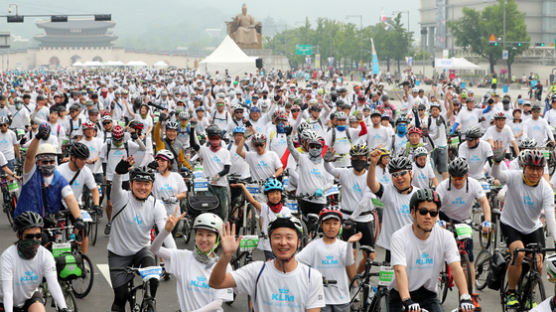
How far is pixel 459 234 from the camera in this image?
819 centimetres

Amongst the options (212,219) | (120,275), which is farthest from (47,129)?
(212,219)

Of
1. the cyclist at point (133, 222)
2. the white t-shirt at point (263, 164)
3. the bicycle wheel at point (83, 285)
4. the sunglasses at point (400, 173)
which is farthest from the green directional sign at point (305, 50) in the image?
the cyclist at point (133, 222)

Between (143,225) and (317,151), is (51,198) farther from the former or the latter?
(317,151)

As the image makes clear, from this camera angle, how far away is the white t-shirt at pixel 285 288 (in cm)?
544

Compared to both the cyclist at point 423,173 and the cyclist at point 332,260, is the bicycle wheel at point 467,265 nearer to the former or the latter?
the cyclist at point 332,260

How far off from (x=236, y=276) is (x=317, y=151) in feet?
19.5

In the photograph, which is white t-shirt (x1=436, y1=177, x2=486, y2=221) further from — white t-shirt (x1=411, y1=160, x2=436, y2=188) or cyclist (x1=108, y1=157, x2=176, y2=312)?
cyclist (x1=108, y1=157, x2=176, y2=312)

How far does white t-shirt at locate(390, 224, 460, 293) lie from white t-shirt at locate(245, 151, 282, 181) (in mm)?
6343

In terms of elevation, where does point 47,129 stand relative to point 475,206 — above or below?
above

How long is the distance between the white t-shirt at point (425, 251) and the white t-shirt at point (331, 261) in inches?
45.7

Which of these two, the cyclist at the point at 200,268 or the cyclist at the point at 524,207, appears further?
the cyclist at the point at 524,207

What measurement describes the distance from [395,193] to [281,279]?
3619 millimetres

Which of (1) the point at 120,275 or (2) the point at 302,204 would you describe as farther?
(2) the point at 302,204

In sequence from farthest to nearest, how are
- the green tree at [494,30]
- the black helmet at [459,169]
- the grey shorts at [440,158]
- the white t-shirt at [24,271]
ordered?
1. the green tree at [494,30]
2. the grey shorts at [440,158]
3. the black helmet at [459,169]
4. the white t-shirt at [24,271]
